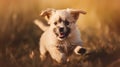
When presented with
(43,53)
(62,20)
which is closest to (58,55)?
(43,53)

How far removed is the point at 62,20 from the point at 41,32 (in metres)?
0.18

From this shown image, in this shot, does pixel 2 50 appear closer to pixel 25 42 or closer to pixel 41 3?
pixel 25 42

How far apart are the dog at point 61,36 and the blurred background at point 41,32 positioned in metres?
0.04

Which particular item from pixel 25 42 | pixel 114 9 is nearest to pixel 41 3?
pixel 25 42

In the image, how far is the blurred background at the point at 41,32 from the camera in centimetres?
288

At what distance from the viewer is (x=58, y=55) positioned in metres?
2.84

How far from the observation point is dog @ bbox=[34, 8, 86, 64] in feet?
9.21

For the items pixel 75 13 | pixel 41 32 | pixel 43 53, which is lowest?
pixel 43 53

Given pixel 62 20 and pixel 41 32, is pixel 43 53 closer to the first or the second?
pixel 41 32

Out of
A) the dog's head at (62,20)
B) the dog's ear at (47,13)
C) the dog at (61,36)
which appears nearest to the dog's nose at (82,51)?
the dog at (61,36)

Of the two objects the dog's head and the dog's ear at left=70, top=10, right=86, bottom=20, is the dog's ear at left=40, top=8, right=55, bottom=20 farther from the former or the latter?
the dog's ear at left=70, top=10, right=86, bottom=20

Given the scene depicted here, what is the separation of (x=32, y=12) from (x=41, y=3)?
0.08 metres

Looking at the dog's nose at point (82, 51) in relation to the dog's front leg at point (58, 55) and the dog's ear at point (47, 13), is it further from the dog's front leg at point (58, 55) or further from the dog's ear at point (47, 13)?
the dog's ear at point (47, 13)

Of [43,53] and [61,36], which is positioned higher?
[61,36]
